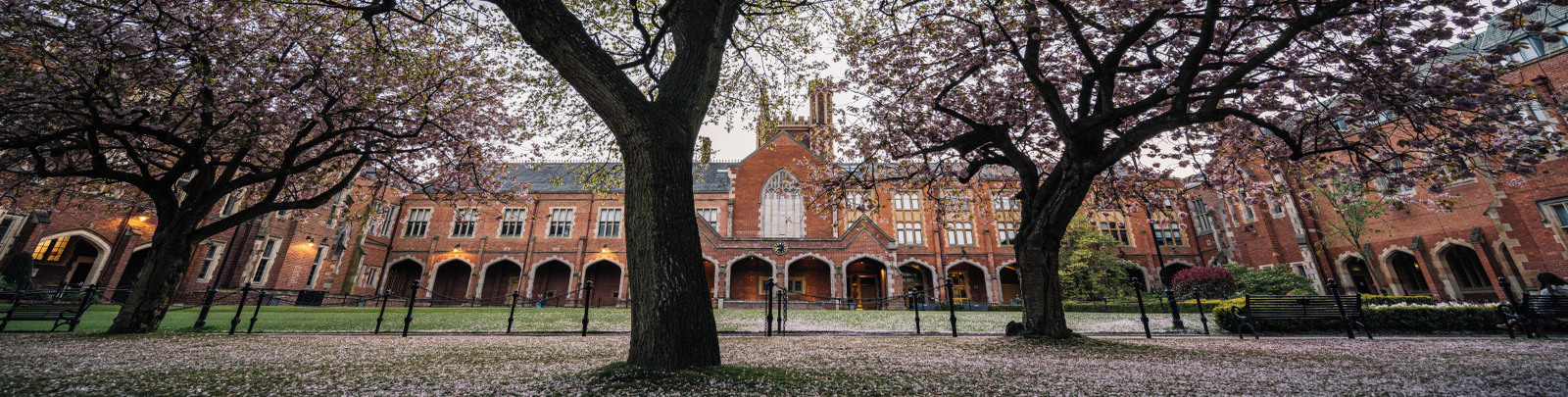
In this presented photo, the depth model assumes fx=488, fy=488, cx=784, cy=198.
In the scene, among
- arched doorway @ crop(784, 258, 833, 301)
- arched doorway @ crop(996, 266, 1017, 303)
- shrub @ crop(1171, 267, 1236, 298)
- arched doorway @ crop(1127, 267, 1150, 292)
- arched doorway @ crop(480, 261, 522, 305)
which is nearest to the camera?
shrub @ crop(1171, 267, 1236, 298)

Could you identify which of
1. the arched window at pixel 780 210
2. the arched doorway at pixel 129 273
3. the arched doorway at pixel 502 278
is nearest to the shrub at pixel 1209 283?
the arched window at pixel 780 210

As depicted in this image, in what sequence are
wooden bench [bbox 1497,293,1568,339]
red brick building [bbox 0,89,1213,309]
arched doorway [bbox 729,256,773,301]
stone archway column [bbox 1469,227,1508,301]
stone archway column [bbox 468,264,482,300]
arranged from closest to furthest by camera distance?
wooden bench [bbox 1497,293,1568,339]
stone archway column [bbox 1469,227,1508,301]
red brick building [bbox 0,89,1213,309]
arched doorway [bbox 729,256,773,301]
stone archway column [bbox 468,264,482,300]

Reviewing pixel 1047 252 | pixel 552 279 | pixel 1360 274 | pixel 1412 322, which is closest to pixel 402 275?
pixel 552 279

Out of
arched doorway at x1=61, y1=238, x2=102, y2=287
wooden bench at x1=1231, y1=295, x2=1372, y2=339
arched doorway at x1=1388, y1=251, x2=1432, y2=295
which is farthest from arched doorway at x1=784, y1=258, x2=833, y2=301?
arched doorway at x1=61, y1=238, x2=102, y2=287

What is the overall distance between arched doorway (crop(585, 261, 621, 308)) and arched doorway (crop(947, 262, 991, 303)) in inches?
748

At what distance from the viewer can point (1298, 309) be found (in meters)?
8.46

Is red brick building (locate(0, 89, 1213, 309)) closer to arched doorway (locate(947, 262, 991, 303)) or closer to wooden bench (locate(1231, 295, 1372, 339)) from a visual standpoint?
arched doorway (locate(947, 262, 991, 303))

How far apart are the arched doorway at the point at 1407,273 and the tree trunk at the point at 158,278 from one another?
1395 inches

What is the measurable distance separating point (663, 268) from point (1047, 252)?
551 cm

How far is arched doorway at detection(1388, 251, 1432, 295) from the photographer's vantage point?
63.2 feet

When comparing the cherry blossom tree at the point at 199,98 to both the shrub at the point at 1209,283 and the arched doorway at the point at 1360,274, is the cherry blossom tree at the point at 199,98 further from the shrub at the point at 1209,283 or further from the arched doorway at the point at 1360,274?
the arched doorway at the point at 1360,274

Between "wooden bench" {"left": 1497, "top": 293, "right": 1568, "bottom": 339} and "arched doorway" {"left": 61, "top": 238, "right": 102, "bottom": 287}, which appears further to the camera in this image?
"arched doorway" {"left": 61, "top": 238, "right": 102, "bottom": 287}

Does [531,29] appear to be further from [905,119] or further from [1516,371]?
[1516,371]

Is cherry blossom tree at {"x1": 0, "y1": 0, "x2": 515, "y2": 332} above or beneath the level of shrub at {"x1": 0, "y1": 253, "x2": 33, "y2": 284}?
above
